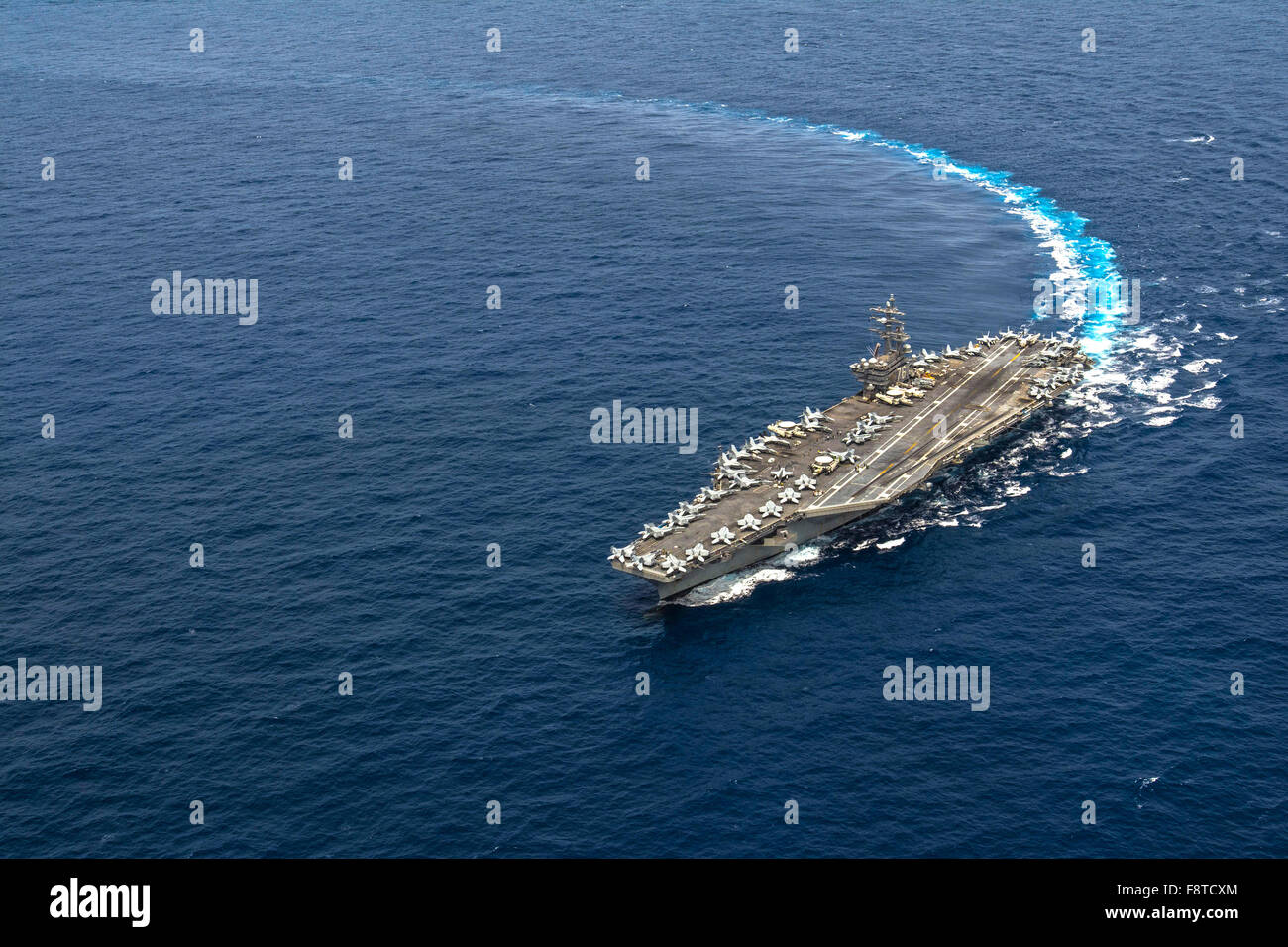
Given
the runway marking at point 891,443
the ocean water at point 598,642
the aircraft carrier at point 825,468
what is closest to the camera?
the ocean water at point 598,642

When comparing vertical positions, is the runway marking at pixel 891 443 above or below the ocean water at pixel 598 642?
above

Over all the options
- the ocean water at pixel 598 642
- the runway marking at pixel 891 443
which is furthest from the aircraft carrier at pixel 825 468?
the ocean water at pixel 598 642

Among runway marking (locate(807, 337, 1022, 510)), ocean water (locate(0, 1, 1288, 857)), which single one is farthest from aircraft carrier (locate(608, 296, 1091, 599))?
ocean water (locate(0, 1, 1288, 857))

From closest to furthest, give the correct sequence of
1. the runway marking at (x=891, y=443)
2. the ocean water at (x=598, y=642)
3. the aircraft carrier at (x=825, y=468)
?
1. the ocean water at (x=598, y=642)
2. the aircraft carrier at (x=825, y=468)
3. the runway marking at (x=891, y=443)

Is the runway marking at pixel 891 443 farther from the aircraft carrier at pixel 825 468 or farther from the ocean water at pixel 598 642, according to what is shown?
the ocean water at pixel 598 642

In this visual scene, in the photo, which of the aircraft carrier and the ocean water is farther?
the aircraft carrier

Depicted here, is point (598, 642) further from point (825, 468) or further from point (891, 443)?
point (891, 443)

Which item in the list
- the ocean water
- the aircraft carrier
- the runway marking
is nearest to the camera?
the ocean water

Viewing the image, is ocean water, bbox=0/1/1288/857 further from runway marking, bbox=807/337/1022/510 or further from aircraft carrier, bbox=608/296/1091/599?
runway marking, bbox=807/337/1022/510
